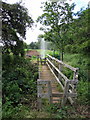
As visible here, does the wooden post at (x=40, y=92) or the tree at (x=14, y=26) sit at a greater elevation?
the tree at (x=14, y=26)

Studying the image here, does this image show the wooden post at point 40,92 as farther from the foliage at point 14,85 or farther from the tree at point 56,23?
the tree at point 56,23

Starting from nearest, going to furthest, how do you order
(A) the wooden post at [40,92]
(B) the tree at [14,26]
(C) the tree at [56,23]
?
(A) the wooden post at [40,92] < (B) the tree at [14,26] < (C) the tree at [56,23]

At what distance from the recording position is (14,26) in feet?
7.34

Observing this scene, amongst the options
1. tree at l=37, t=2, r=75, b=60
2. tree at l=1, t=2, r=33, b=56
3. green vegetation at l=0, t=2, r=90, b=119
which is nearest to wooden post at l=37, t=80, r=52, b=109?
green vegetation at l=0, t=2, r=90, b=119

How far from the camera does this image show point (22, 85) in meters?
1.98

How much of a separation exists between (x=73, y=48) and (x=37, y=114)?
37.5 inches

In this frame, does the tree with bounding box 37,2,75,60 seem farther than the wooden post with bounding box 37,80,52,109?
Yes

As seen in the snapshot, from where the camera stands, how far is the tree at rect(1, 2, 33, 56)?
1954mm

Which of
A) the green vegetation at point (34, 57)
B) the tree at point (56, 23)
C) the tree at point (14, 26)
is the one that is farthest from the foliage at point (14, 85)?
the tree at point (56, 23)

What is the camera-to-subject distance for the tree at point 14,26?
6.41ft

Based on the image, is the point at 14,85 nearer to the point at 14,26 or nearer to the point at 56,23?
the point at 14,26

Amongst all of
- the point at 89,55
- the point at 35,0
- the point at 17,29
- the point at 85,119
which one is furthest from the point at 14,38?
the point at 85,119

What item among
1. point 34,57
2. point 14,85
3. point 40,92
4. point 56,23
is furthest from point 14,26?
point 40,92

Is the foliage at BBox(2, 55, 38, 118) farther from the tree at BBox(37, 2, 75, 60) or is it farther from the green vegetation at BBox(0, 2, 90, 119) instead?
the tree at BBox(37, 2, 75, 60)
